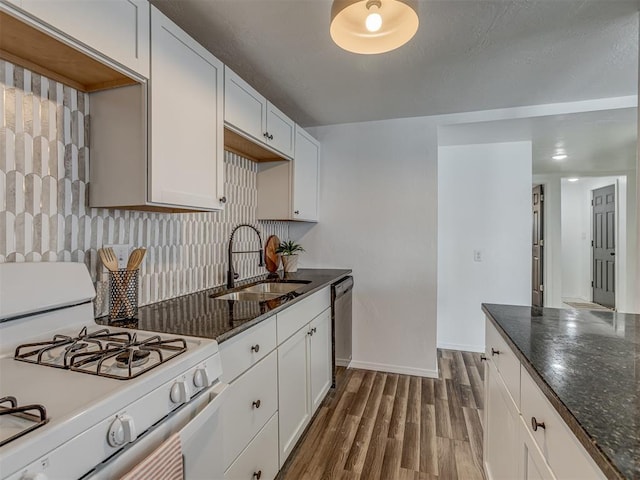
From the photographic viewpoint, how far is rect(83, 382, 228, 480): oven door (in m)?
0.71

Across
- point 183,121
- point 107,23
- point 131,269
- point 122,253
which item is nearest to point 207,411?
point 131,269

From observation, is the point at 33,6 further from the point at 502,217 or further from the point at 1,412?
the point at 502,217

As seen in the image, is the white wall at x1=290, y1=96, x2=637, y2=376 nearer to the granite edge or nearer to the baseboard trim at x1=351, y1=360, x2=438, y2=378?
the baseboard trim at x1=351, y1=360, x2=438, y2=378

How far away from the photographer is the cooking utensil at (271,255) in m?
2.83

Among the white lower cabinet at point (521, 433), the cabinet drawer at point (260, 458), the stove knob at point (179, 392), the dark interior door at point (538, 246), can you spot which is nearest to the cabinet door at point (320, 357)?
the cabinet drawer at point (260, 458)

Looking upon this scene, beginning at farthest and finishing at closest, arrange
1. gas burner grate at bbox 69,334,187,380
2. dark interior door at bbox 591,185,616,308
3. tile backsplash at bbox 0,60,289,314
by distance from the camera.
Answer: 1. dark interior door at bbox 591,185,616,308
2. tile backsplash at bbox 0,60,289,314
3. gas burner grate at bbox 69,334,187,380

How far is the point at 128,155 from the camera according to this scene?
1291mm

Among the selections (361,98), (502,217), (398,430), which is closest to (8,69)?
(361,98)

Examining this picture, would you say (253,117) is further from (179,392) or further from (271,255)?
(179,392)

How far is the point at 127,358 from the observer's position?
0.91m

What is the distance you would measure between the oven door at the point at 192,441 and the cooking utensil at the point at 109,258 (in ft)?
2.31

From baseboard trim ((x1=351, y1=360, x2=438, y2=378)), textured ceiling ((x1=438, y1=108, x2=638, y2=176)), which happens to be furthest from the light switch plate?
textured ceiling ((x1=438, y1=108, x2=638, y2=176))

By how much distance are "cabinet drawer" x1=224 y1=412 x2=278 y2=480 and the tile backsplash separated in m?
0.84

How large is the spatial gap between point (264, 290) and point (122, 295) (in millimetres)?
1205
